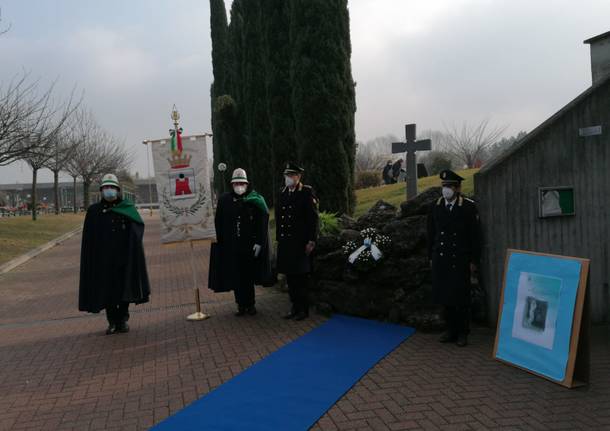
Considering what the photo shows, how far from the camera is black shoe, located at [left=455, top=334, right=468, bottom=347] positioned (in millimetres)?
5648

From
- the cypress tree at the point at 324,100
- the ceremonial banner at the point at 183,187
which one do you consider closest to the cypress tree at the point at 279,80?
the cypress tree at the point at 324,100

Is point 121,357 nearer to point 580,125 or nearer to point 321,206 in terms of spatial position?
point 580,125

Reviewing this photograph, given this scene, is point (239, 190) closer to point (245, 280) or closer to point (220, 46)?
point (245, 280)

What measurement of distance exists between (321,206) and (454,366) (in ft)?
27.7

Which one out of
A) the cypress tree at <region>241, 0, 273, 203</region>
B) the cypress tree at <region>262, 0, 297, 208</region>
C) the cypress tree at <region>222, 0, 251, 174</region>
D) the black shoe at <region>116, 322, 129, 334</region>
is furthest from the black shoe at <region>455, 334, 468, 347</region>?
the cypress tree at <region>222, 0, 251, 174</region>

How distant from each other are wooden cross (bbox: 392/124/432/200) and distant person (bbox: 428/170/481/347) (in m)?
4.41

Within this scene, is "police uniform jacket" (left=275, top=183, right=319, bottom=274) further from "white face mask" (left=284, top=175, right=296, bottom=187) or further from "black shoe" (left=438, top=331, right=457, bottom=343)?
"black shoe" (left=438, top=331, right=457, bottom=343)

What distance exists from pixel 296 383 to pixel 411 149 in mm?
6498

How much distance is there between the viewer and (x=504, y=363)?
16.6ft

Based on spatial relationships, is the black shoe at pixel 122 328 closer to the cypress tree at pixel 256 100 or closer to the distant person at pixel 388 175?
the cypress tree at pixel 256 100

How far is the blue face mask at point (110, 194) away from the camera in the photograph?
6738 millimetres

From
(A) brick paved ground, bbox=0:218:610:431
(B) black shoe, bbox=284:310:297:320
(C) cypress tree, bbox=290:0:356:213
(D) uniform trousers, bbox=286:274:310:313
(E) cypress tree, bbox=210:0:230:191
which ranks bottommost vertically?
(A) brick paved ground, bbox=0:218:610:431

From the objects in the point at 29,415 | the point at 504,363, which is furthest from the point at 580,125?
the point at 29,415

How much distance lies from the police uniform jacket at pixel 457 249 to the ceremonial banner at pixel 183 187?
11.2ft
